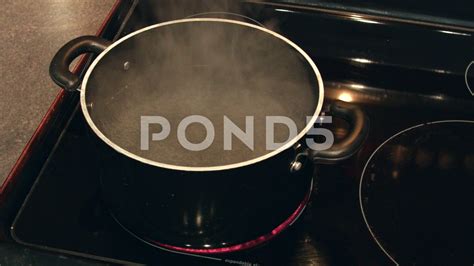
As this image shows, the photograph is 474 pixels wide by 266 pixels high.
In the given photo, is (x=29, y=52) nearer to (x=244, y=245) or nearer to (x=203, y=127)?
(x=203, y=127)

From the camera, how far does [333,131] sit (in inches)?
28.9

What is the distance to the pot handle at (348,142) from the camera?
58 centimetres

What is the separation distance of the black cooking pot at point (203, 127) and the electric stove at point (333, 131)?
0.09 feet

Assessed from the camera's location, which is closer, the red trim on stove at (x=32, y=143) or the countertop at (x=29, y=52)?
the red trim on stove at (x=32, y=143)

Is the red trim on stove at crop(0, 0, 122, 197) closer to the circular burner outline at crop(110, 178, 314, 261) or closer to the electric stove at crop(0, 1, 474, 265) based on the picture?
the electric stove at crop(0, 1, 474, 265)

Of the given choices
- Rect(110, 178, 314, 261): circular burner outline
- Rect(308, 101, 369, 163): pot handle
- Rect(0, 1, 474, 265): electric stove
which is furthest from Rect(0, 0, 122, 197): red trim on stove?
Rect(308, 101, 369, 163): pot handle

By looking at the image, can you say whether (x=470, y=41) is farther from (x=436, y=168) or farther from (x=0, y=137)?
(x=0, y=137)

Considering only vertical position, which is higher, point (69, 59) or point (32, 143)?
point (69, 59)

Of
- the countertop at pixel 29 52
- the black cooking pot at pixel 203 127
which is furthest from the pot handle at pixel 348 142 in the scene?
the countertop at pixel 29 52

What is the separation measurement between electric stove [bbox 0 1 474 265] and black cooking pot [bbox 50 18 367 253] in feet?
0.09

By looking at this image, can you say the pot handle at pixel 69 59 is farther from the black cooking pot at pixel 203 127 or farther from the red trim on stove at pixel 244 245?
the red trim on stove at pixel 244 245

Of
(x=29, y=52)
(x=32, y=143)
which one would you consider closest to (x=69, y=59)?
(x=32, y=143)

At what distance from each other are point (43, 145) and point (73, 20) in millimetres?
318

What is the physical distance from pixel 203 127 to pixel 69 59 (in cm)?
17
